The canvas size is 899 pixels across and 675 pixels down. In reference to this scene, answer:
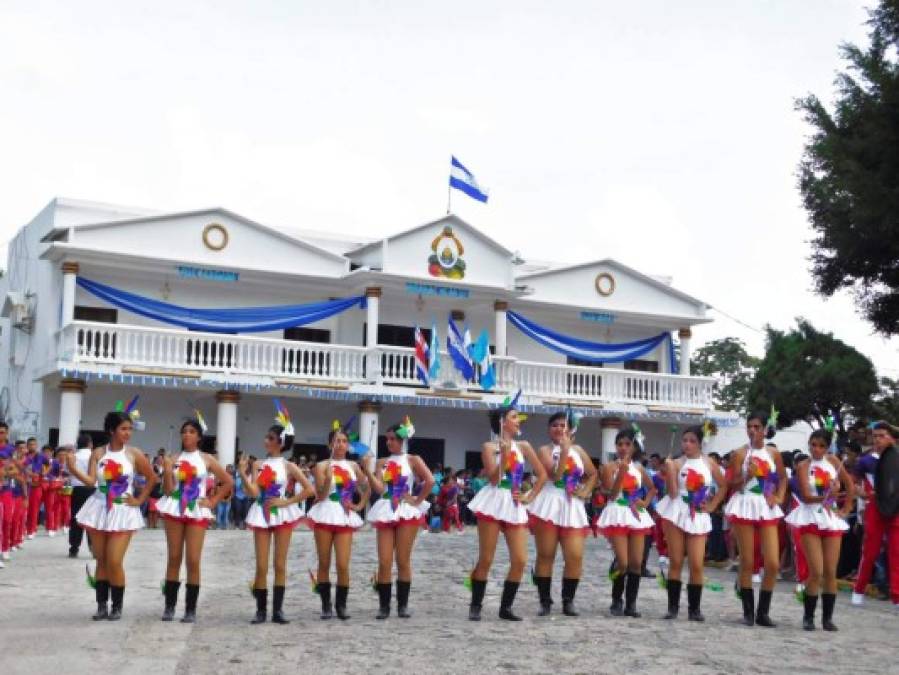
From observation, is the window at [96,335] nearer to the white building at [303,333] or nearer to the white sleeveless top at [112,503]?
the white building at [303,333]

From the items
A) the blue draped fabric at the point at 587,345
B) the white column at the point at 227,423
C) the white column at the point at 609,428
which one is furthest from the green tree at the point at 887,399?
the white column at the point at 227,423

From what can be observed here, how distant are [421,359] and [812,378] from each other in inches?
504

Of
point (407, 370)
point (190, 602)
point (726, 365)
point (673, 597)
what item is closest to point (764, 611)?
point (673, 597)

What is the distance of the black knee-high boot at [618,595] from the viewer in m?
11.5

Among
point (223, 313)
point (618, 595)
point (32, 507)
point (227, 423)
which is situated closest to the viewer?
point (618, 595)

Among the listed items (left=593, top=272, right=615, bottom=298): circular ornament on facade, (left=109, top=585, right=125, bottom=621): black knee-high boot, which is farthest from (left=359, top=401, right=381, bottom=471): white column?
(left=109, top=585, right=125, bottom=621): black knee-high boot

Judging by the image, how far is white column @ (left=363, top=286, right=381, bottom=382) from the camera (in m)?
30.1

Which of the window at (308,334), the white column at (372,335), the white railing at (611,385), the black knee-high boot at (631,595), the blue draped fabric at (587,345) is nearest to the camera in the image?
the black knee-high boot at (631,595)

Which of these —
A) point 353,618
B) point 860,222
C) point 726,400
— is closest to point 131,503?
point 353,618

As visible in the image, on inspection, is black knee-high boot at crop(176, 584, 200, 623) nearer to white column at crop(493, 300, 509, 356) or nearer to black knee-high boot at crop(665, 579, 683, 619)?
black knee-high boot at crop(665, 579, 683, 619)

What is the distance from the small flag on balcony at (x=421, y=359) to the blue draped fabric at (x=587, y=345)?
391 cm

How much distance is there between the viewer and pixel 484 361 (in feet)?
99.0

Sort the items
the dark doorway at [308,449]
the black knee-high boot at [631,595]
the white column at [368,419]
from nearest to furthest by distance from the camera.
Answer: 1. the black knee-high boot at [631,595]
2. the white column at [368,419]
3. the dark doorway at [308,449]

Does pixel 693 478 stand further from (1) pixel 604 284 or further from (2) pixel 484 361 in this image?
(1) pixel 604 284
